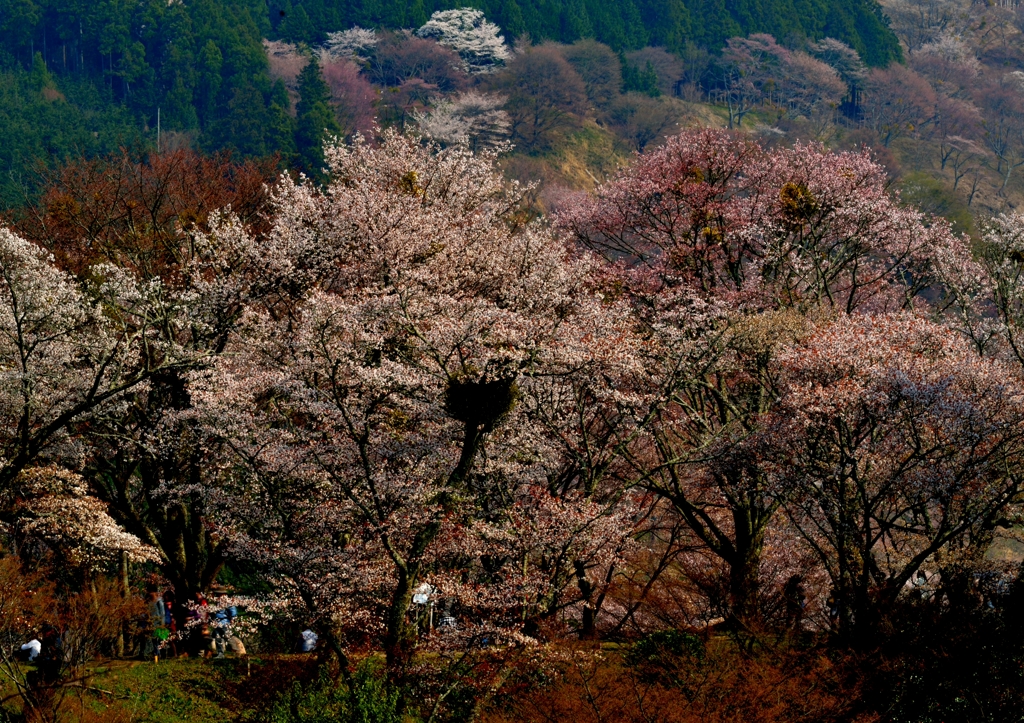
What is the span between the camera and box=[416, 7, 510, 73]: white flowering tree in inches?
4173

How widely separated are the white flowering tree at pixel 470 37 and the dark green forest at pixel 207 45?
3.50 m

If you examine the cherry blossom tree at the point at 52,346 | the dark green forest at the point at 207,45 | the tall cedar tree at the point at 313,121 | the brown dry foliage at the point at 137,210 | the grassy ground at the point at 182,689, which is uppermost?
the dark green forest at the point at 207,45

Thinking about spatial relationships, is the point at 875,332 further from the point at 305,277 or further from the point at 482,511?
the point at 305,277

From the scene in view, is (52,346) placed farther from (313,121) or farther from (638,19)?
(638,19)

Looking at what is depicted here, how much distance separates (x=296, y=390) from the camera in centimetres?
1741

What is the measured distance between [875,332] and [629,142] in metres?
82.4

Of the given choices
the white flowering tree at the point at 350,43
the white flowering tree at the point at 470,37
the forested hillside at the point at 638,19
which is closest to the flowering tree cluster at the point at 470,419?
the white flowering tree at the point at 470,37

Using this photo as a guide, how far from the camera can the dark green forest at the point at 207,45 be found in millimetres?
81062

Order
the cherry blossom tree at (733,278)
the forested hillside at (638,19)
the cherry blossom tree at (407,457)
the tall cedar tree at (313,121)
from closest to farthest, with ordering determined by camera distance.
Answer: the cherry blossom tree at (407,457) → the cherry blossom tree at (733,278) → the tall cedar tree at (313,121) → the forested hillside at (638,19)

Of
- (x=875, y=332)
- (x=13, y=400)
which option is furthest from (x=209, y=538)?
(x=875, y=332)

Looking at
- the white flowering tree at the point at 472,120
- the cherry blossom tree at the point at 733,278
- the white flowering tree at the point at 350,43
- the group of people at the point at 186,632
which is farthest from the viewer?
the white flowering tree at the point at 350,43

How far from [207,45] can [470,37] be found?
27.5 metres

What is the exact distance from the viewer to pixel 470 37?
107 m

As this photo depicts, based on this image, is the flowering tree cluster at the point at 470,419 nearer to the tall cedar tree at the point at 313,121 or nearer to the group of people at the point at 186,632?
the group of people at the point at 186,632
